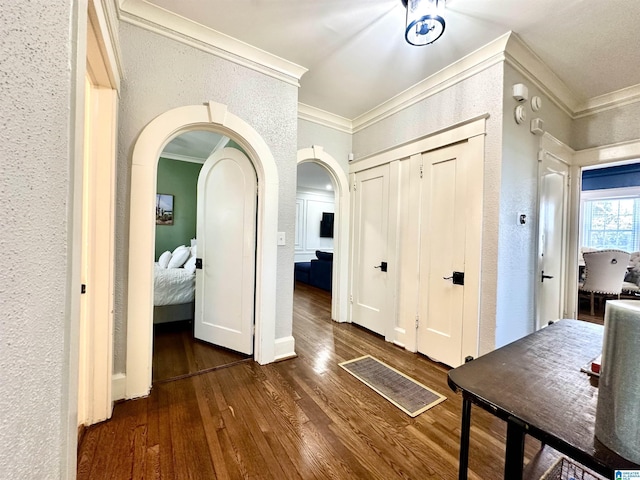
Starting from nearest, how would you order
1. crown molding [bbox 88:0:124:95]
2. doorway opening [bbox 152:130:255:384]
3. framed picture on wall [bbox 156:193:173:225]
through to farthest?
crown molding [bbox 88:0:124:95] < doorway opening [bbox 152:130:255:384] < framed picture on wall [bbox 156:193:173:225]

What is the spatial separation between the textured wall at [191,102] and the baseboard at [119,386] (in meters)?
0.05

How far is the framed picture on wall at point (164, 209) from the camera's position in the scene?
198 inches

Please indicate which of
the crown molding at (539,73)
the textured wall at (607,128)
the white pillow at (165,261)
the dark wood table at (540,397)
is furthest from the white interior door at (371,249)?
the white pillow at (165,261)

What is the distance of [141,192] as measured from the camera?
187 cm

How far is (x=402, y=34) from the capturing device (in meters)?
2.01

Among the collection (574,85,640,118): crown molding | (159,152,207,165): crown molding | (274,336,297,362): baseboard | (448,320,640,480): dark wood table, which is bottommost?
(274,336,297,362): baseboard

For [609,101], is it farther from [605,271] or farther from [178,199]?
[178,199]

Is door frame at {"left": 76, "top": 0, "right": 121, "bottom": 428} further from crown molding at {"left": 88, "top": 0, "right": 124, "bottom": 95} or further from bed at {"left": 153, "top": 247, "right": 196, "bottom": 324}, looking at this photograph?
bed at {"left": 153, "top": 247, "right": 196, "bottom": 324}

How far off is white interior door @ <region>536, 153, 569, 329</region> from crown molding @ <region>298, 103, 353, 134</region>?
2.22 metres

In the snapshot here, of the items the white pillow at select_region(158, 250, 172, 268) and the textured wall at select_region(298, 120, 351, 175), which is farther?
the white pillow at select_region(158, 250, 172, 268)

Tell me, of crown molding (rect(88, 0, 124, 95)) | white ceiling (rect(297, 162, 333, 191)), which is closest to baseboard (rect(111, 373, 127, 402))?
crown molding (rect(88, 0, 124, 95))

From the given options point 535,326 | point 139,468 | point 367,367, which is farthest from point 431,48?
point 139,468

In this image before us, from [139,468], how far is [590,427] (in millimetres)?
1878

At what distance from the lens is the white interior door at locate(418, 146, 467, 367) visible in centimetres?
237
